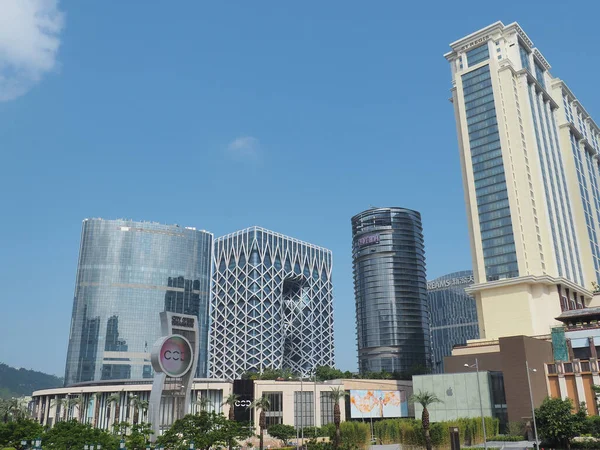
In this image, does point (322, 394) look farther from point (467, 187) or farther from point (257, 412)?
point (467, 187)

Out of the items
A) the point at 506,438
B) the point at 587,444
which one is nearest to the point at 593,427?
the point at 587,444

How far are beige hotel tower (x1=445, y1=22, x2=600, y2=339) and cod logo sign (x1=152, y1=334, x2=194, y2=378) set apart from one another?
69.3m

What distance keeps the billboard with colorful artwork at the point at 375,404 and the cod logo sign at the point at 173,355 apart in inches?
2151

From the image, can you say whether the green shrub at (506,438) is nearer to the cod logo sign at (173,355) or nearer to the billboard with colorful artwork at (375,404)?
the billboard with colorful artwork at (375,404)

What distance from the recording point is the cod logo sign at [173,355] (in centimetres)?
6562

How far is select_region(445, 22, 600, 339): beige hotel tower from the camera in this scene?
377 ft

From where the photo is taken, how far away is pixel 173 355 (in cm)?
6744

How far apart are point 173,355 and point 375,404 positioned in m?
61.9

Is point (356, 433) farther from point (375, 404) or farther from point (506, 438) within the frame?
point (375, 404)

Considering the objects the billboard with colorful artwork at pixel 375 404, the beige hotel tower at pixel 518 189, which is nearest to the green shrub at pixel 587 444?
the beige hotel tower at pixel 518 189

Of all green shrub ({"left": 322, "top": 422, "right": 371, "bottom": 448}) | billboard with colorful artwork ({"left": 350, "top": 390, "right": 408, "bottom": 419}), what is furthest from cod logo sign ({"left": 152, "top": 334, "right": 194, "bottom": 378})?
billboard with colorful artwork ({"left": 350, "top": 390, "right": 408, "bottom": 419})

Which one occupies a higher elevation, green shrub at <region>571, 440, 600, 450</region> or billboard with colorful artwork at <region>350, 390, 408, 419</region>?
billboard with colorful artwork at <region>350, 390, 408, 419</region>

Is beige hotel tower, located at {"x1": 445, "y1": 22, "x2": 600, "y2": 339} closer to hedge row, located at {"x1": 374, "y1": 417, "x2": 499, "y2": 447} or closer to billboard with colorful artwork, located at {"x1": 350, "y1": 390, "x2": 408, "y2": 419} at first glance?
billboard with colorful artwork, located at {"x1": 350, "y1": 390, "x2": 408, "y2": 419}

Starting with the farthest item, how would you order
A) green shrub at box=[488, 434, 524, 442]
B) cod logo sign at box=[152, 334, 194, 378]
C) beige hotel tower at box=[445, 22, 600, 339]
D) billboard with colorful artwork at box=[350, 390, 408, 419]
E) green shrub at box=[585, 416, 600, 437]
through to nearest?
beige hotel tower at box=[445, 22, 600, 339] → billboard with colorful artwork at box=[350, 390, 408, 419] → green shrub at box=[488, 434, 524, 442] → green shrub at box=[585, 416, 600, 437] → cod logo sign at box=[152, 334, 194, 378]
